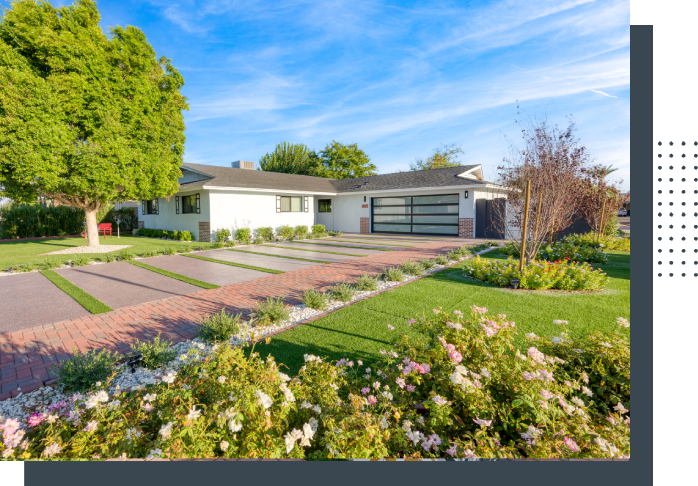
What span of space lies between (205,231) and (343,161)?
24686mm

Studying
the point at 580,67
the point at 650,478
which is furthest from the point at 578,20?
the point at 650,478

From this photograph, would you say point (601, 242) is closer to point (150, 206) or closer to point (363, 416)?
point (363, 416)

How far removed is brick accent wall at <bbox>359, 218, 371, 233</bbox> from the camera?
70.8ft

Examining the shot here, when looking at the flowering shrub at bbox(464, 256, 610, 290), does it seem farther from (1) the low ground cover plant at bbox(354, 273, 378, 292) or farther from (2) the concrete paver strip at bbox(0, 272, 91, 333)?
(2) the concrete paver strip at bbox(0, 272, 91, 333)

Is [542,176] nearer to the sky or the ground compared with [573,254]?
nearer to the sky

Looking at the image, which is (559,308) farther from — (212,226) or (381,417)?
(212,226)

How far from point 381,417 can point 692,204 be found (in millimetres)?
1746

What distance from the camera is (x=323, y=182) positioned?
79.3 ft

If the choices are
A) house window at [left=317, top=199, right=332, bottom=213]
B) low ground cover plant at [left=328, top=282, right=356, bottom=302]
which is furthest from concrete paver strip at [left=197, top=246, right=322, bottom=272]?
house window at [left=317, top=199, right=332, bottom=213]

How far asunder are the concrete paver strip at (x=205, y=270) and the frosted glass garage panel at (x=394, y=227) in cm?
1315

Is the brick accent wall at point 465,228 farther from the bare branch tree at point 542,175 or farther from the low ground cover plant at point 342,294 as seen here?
the low ground cover plant at point 342,294

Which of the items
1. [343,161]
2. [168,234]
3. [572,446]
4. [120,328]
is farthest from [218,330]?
[343,161]

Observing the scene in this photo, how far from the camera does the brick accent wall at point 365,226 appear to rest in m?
21.6

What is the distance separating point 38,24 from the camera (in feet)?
33.9
